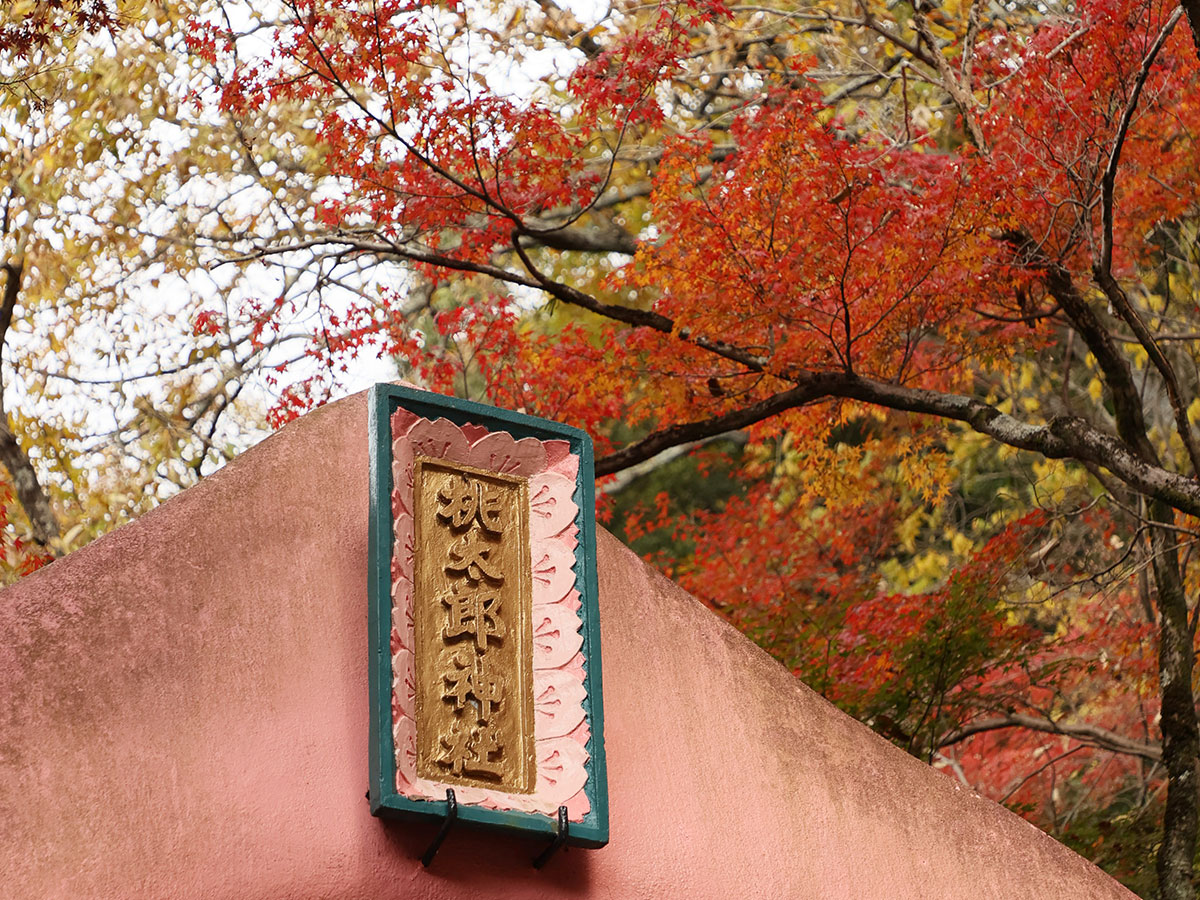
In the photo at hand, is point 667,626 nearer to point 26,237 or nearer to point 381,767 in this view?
point 381,767

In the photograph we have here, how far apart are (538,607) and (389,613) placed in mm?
698

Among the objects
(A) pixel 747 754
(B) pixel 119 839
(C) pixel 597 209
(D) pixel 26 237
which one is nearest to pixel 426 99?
(D) pixel 26 237

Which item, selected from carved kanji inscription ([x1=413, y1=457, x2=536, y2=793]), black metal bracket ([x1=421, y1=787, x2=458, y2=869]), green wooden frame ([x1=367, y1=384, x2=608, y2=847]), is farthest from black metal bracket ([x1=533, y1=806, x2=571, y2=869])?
black metal bracket ([x1=421, y1=787, x2=458, y2=869])

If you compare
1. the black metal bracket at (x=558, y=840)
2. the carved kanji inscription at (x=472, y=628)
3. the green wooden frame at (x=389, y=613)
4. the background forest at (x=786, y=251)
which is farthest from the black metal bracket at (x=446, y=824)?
the background forest at (x=786, y=251)

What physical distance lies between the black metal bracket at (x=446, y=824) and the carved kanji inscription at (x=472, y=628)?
140 millimetres

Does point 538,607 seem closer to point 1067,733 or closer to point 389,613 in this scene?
point 389,613

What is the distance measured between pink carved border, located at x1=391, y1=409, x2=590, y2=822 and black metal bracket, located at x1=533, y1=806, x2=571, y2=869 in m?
0.06

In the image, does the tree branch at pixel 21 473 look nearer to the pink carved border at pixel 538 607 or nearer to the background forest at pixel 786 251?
the background forest at pixel 786 251

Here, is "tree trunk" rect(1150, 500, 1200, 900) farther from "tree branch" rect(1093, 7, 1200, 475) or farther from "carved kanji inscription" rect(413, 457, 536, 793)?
"carved kanji inscription" rect(413, 457, 536, 793)

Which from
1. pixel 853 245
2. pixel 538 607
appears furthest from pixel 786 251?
pixel 538 607

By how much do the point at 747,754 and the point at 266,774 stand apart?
2.16 metres

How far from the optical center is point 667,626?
6129mm

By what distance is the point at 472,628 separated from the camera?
17.4 feet

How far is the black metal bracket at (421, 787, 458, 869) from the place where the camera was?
485cm
